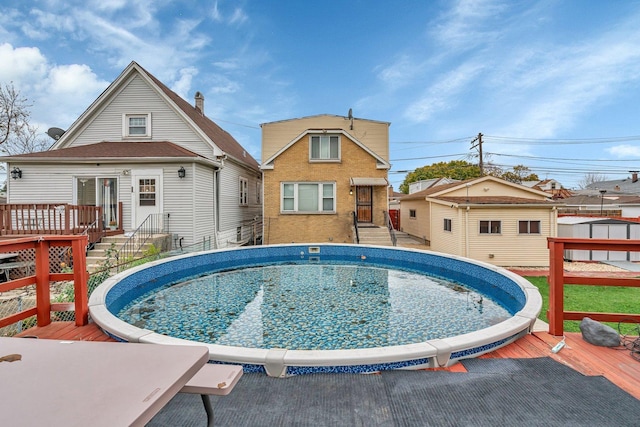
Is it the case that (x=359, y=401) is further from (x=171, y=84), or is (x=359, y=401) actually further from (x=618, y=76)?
(x=618, y=76)

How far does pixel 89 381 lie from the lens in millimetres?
1494

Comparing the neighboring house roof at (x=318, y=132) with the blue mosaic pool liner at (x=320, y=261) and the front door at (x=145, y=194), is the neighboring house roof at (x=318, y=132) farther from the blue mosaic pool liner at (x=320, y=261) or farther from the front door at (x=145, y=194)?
the front door at (x=145, y=194)

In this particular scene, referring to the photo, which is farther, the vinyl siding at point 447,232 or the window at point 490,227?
the vinyl siding at point 447,232

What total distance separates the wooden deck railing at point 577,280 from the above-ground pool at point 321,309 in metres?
0.37

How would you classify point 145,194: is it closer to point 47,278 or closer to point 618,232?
point 47,278

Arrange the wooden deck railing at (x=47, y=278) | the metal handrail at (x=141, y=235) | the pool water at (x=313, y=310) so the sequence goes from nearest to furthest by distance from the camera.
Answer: the wooden deck railing at (x=47, y=278), the pool water at (x=313, y=310), the metal handrail at (x=141, y=235)

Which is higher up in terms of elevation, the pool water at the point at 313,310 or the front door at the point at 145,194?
the front door at the point at 145,194

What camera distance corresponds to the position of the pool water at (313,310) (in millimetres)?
5566

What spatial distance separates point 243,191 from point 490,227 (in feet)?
43.6

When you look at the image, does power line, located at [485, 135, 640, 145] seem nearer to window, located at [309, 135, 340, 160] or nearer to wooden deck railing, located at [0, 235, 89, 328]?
window, located at [309, 135, 340, 160]

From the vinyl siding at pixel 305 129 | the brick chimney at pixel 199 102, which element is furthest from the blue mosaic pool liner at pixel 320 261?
the brick chimney at pixel 199 102

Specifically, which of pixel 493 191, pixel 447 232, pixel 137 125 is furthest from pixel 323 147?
pixel 493 191

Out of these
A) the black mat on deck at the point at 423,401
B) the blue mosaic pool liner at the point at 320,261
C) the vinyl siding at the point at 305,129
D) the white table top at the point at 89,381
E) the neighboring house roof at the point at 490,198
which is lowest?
the blue mosaic pool liner at the point at 320,261

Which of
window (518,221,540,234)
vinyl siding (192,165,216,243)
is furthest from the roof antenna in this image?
window (518,221,540,234)
